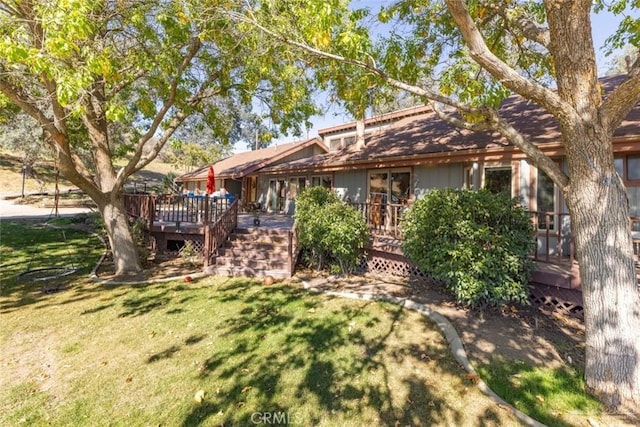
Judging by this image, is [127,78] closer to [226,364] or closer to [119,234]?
[119,234]

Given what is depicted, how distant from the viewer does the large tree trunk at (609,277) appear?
3398mm

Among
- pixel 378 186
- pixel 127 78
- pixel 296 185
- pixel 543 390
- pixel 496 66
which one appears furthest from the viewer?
pixel 296 185

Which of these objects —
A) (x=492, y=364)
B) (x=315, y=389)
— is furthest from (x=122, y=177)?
(x=492, y=364)

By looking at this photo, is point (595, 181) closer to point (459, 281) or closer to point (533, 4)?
point (459, 281)

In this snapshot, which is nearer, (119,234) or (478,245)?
(478,245)

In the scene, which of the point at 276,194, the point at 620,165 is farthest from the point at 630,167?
the point at 276,194

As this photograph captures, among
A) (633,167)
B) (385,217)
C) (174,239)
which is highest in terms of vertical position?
(633,167)

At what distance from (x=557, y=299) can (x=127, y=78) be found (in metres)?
9.79

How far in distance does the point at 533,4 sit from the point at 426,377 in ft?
25.0

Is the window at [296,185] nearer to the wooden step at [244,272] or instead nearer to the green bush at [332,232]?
the green bush at [332,232]

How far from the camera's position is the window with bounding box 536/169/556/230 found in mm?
7484

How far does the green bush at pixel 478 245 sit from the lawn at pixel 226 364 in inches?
39.9

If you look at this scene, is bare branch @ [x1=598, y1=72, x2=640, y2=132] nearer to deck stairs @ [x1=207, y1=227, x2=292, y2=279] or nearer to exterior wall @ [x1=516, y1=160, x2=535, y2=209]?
exterior wall @ [x1=516, y1=160, x2=535, y2=209]

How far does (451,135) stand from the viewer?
390 inches
